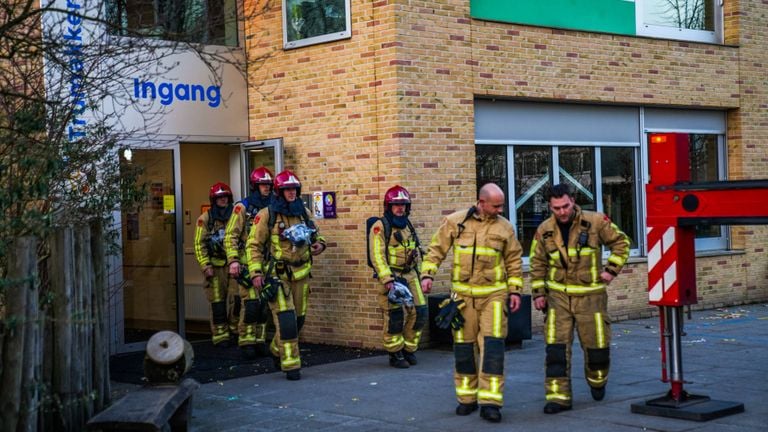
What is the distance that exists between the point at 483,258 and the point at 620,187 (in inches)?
294

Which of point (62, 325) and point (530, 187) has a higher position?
point (530, 187)

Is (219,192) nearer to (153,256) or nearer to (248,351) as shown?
(153,256)

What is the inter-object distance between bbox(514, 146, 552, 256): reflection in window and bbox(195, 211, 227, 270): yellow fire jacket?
13.3 ft

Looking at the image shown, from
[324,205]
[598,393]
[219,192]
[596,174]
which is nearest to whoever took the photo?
[598,393]

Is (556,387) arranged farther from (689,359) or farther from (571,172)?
(571,172)

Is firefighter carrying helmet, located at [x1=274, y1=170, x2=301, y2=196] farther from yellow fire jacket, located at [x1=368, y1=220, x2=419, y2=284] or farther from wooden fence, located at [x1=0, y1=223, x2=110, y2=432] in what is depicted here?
wooden fence, located at [x1=0, y1=223, x2=110, y2=432]

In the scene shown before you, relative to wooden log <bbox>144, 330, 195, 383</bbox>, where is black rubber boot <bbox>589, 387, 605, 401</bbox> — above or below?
below

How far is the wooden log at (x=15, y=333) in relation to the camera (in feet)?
22.9

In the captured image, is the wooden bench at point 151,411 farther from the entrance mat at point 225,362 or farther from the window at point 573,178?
the window at point 573,178

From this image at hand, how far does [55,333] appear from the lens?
803 cm

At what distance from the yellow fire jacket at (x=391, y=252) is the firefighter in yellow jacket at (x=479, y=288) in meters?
2.27

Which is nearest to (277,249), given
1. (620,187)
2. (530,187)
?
(530,187)

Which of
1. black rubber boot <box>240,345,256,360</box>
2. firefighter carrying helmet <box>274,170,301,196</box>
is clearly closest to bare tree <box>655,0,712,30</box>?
firefighter carrying helmet <box>274,170,301,196</box>

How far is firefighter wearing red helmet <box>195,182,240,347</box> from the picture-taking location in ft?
45.9
